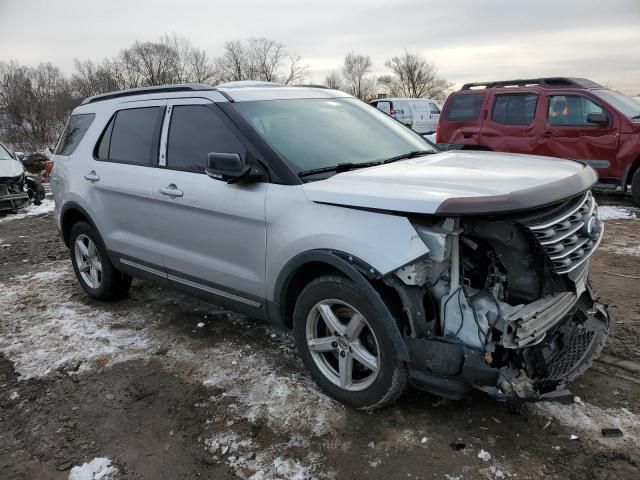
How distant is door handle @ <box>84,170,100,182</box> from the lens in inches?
179

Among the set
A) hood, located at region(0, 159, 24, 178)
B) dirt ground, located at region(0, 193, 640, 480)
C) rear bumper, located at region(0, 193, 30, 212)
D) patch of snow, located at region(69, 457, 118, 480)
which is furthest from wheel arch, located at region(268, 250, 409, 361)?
hood, located at region(0, 159, 24, 178)

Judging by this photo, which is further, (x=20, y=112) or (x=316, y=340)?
(x=20, y=112)

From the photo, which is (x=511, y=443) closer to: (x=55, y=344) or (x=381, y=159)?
(x=381, y=159)

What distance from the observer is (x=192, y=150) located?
3.71 meters

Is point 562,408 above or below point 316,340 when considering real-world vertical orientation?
below

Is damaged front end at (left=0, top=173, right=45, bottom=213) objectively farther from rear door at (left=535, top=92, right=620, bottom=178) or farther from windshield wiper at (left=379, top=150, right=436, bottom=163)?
rear door at (left=535, top=92, right=620, bottom=178)

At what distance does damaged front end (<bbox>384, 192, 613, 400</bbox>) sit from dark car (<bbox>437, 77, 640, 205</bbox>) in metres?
6.52

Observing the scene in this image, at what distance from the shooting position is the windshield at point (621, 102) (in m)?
8.30

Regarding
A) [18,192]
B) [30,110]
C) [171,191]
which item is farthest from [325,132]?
[30,110]

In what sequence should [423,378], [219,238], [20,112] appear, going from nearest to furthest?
[423,378], [219,238], [20,112]

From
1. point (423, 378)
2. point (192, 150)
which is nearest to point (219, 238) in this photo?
point (192, 150)

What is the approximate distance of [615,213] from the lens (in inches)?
309

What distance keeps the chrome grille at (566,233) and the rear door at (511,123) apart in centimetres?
645

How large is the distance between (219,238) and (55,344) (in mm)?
1836
